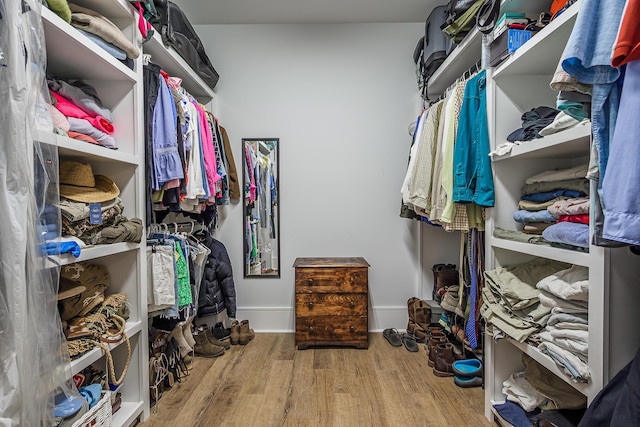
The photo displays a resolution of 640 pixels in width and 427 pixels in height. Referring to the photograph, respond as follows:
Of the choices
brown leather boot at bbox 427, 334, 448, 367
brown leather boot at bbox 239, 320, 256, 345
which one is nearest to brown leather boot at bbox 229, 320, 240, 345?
brown leather boot at bbox 239, 320, 256, 345

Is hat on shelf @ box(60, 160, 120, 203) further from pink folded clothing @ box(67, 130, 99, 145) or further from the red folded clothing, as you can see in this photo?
the red folded clothing

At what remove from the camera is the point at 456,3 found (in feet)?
6.24

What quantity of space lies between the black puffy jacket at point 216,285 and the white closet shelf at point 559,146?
6.50 feet

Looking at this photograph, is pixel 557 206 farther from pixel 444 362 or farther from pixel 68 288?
pixel 68 288

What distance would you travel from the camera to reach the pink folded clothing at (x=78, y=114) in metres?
1.35

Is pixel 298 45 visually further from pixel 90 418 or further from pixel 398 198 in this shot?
pixel 90 418

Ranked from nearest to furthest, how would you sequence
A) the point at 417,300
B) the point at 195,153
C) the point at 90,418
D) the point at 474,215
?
the point at 90,418, the point at 474,215, the point at 195,153, the point at 417,300

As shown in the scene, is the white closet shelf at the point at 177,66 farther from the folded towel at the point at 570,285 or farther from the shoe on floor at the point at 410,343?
the shoe on floor at the point at 410,343

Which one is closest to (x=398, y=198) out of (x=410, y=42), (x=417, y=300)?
(x=417, y=300)

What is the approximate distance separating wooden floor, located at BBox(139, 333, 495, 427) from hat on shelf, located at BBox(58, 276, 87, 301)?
80 centimetres

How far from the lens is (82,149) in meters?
1.29

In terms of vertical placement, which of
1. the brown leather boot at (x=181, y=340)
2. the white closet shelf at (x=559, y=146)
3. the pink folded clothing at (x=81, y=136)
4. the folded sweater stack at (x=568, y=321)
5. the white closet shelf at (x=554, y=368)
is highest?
the pink folded clothing at (x=81, y=136)

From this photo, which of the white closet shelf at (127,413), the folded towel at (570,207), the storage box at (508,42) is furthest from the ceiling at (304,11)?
the white closet shelf at (127,413)

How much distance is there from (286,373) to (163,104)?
5.69 ft
